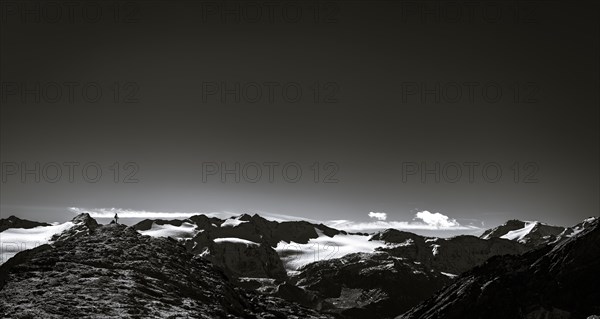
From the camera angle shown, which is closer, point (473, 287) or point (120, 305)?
point (120, 305)

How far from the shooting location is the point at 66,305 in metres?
27.9

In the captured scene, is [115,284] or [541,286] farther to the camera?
[541,286]

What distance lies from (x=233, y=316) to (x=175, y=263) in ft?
25.1

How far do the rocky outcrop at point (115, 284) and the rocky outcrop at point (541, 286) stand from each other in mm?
70360

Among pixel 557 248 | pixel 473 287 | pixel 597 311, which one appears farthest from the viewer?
pixel 473 287

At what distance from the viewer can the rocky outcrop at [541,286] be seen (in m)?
89.9

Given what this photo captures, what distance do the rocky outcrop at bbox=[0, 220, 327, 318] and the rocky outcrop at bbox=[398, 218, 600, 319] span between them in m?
70.4

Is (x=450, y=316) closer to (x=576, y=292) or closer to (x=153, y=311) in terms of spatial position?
(x=576, y=292)

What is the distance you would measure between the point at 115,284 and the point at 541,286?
299ft

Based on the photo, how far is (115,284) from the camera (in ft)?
106

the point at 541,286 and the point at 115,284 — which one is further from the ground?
the point at 115,284

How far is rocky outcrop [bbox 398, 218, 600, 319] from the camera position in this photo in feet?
295

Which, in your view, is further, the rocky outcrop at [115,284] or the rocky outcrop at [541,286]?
the rocky outcrop at [541,286]

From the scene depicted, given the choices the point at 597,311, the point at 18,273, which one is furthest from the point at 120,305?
the point at 597,311
